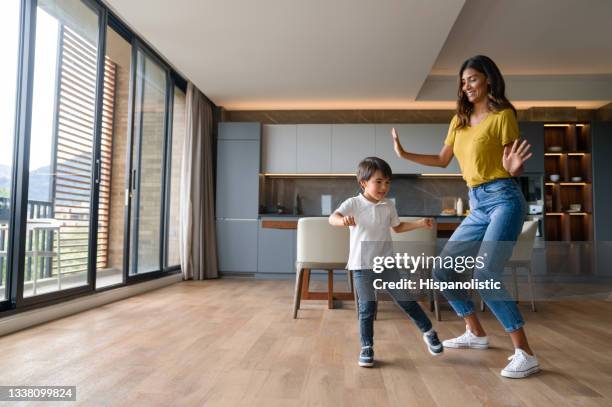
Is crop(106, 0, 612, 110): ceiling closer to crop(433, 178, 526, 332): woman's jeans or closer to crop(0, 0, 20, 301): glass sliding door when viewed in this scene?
crop(0, 0, 20, 301): glass sliding door

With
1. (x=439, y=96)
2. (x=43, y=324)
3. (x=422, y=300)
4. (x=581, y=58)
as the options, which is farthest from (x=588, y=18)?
(x=43, y=324)

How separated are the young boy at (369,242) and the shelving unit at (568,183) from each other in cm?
452

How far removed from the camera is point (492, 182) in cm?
193

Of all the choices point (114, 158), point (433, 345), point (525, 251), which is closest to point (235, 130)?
point (114, 158)

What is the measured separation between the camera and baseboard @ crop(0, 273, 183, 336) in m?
2.69

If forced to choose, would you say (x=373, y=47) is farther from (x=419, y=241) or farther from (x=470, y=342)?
(x=470, y=342)

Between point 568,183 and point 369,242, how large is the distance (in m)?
4.90

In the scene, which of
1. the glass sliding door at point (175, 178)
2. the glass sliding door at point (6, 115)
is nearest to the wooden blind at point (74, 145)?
the glass sliding door at point (6, 115)

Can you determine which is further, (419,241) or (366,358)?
(419,241)

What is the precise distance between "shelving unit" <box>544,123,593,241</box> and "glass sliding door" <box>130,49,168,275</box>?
15.4 feet

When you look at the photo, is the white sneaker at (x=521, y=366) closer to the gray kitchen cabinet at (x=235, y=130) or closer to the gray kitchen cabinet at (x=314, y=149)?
the gray kitchen cabinet at (x=314, y=149)

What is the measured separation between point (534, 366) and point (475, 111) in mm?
1116

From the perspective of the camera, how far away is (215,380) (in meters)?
1.80

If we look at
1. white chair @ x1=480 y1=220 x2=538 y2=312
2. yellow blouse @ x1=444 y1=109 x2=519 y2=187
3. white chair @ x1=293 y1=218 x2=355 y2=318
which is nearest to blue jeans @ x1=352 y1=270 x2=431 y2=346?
yellow blouse @ x1=444 y1=109 x2=519 y2=187
